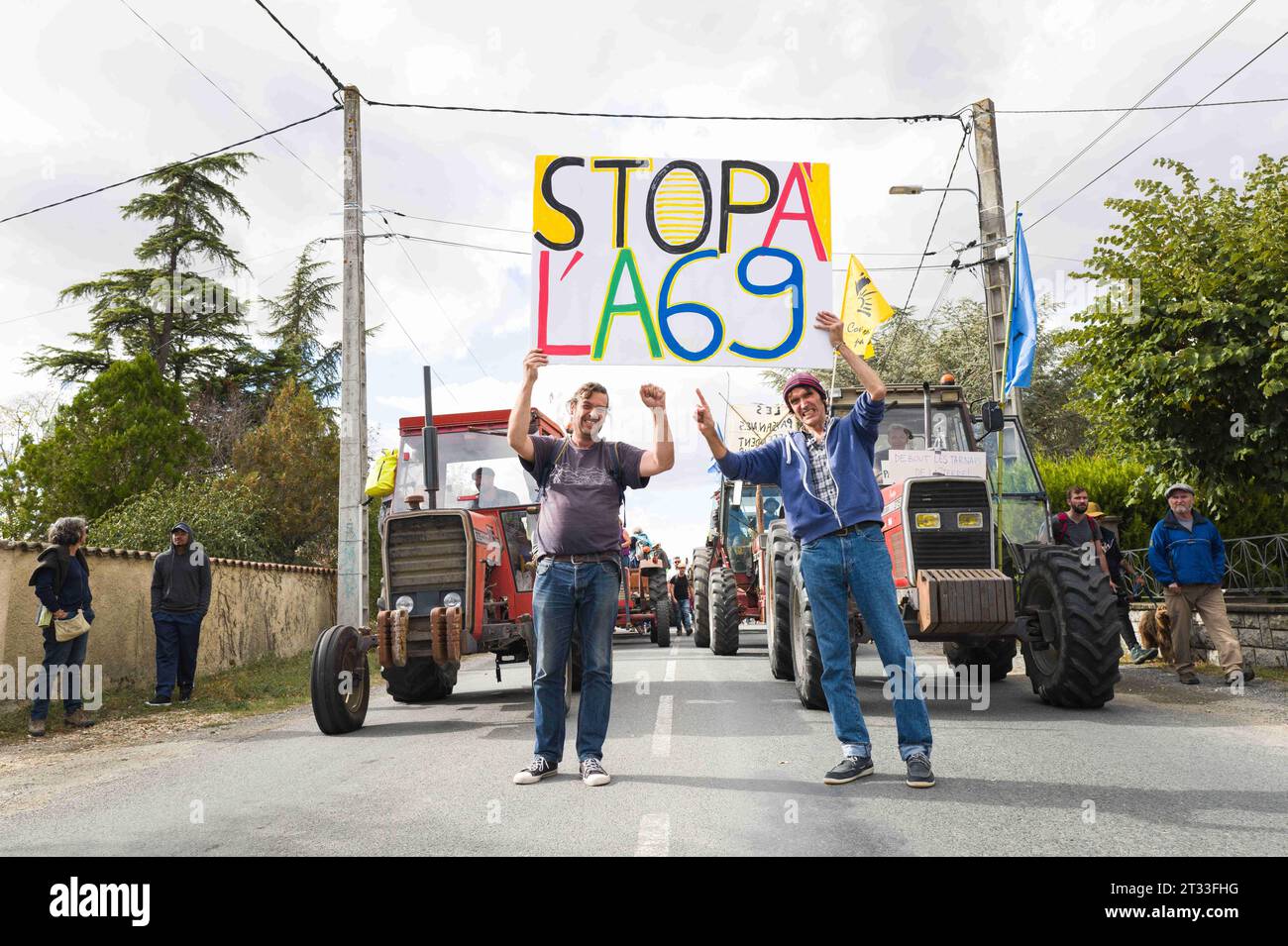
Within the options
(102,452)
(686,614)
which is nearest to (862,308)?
(686,614)

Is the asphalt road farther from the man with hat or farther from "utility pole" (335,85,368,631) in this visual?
"utility pole" (335,85,368,631)

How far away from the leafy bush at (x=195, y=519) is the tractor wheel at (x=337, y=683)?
11023 mm

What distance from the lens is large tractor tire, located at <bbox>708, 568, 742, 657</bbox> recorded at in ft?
45.6

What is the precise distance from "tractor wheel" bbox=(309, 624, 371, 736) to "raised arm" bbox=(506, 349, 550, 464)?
3.04 metres

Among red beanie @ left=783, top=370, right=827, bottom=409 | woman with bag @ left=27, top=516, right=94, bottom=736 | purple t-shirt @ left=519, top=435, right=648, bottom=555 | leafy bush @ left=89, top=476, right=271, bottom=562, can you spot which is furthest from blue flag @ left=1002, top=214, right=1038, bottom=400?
leafy bush @ left=89, top=476, right=271, bottom=562

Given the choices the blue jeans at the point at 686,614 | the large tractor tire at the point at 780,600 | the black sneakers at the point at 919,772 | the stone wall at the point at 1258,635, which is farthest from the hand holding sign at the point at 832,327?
the blue jeans at the point at 686,614

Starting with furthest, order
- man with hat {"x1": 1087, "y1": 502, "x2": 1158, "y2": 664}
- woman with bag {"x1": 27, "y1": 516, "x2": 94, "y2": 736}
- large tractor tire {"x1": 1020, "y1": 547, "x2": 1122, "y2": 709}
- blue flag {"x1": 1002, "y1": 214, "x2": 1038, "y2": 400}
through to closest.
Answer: blue flag {"x1": 1002, "y1": 214, "x2": 1038, "y2": 400}, man with hat {"x1": 1087, "y1": 502, "x2": 1158, "y2": 664}, woman with bag {"x1": 27, "y1": 516, "x2": 94, "y2": 736}, large tractor tire {"x1": 1020, "y1": 547, "x2": 1122, "y2": 709}

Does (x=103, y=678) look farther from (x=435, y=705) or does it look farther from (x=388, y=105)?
(x=388, y=105)

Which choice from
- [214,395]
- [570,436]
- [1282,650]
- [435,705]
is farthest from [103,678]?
[214,395]

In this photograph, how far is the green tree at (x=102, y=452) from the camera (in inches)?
811

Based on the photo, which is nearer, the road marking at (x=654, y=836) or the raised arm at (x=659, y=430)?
the road marking at (x=654, y=836)

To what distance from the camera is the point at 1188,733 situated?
21.0 ft

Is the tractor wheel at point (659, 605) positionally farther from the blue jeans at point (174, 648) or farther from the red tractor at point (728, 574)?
the blue jeans at point (174, 648)

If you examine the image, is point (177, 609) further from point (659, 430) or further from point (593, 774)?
point (659, 430)
